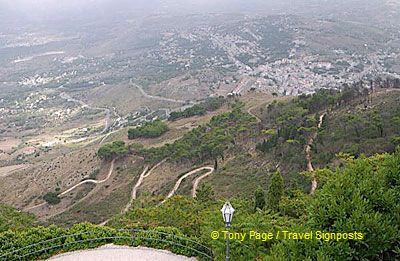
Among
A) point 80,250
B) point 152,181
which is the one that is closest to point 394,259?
point 80,250

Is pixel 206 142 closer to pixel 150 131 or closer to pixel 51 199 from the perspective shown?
pixel 150 131

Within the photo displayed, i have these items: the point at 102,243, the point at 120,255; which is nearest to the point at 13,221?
the point at 102,243

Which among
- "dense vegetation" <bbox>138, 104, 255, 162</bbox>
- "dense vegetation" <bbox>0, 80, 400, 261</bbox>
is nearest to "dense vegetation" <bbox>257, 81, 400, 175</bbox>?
"dense vegetation" <bbox>0, 80, 400, 261</bbox>

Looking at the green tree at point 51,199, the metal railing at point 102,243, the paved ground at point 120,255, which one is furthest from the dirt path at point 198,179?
the paved ground at point 120,255

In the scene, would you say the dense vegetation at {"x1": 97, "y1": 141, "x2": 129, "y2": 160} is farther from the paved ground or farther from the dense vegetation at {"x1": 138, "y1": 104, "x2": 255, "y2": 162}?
the paved ground

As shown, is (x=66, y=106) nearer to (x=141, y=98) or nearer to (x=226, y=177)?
(x=141, y=98)
